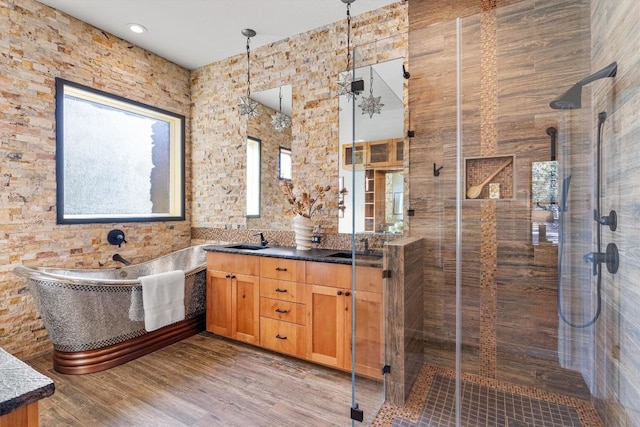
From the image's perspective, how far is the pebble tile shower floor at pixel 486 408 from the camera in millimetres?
1861

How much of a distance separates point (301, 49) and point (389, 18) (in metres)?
0.94

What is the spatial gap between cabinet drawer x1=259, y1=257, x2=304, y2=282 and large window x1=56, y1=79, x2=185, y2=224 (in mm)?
1760

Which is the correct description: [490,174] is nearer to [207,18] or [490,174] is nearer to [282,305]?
[282,305]

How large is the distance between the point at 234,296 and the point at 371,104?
6.95ft

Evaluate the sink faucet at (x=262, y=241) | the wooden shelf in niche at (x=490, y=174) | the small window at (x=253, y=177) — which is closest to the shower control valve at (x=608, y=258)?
the wooden shelf in niche at (x=490, y=174)

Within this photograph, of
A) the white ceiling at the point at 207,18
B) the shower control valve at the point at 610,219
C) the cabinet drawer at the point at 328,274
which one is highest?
the white ceiling at the point at 207,18

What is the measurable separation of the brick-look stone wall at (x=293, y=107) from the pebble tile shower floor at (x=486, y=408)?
158cm

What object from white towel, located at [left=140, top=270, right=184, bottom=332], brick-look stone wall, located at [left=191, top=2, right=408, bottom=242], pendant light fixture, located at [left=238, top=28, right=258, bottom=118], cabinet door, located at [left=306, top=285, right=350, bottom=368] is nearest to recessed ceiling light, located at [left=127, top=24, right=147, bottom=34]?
brick-look stone wall, located at [left=191, top=2, right=408, bottom=242]

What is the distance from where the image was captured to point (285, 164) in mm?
3357

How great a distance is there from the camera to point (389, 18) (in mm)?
2771

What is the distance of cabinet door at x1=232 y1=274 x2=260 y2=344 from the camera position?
284 centimetres

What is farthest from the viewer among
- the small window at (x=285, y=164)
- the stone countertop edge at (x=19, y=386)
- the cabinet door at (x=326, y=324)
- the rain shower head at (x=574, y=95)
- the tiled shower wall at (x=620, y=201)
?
the small window at (x=285, y=164)

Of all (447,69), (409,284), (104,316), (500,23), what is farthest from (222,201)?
(500,23)

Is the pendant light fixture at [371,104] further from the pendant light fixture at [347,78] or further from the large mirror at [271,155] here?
the large mirror at [271,155]
